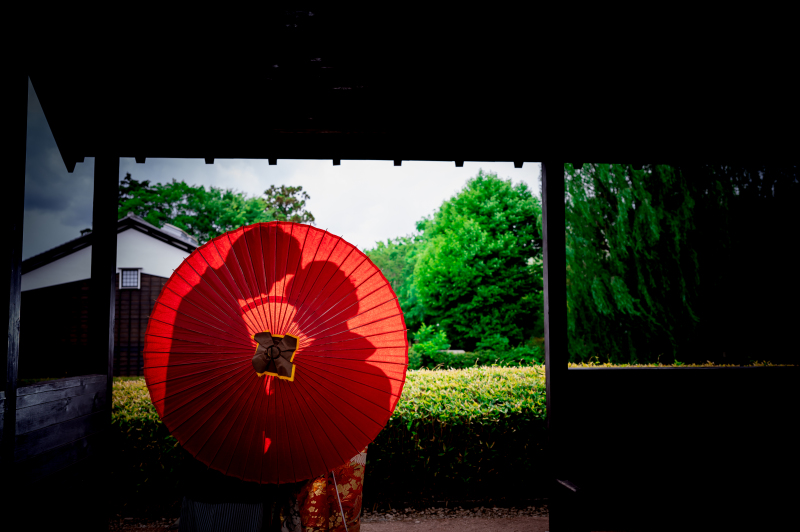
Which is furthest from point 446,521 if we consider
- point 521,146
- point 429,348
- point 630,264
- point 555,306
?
point 429,348

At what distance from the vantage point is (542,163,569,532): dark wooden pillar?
2631 millimetres

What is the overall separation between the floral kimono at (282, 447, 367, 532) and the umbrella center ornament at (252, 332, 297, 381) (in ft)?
2.19

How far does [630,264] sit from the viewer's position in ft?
23.5

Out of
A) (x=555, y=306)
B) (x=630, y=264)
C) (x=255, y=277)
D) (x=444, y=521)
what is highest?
(x=630, y=264)

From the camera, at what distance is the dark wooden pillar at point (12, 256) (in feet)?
5.30

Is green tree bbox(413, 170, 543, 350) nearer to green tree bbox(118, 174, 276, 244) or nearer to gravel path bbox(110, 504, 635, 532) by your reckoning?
gravel path bbox(110, 504, 635, 532)

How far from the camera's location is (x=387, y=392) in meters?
1.72

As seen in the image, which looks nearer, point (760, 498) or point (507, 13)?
point (507, 13)

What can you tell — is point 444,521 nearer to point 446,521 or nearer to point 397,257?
point 446,521

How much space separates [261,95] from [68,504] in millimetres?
2742

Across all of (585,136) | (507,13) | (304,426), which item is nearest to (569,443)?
(304,426)

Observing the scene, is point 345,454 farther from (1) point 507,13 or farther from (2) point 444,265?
(2) point 444,265

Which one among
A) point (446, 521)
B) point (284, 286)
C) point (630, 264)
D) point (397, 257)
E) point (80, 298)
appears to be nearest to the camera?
point (284, 286)

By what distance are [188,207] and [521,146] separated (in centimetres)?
2709
